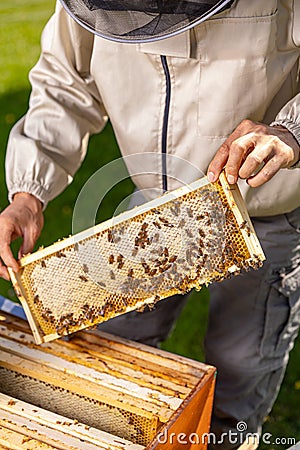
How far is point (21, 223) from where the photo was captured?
1979 millimetres

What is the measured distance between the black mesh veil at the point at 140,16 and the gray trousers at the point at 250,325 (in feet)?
2.66

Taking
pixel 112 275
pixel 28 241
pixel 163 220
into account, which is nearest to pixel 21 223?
pixel 28 241

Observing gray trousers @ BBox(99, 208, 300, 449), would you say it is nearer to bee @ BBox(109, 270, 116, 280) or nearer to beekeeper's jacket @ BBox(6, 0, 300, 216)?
beekeeper's jacket @ BBox(6, 0, 300, 216)

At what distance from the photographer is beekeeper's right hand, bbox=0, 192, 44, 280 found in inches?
75.3

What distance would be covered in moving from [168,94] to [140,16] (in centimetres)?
41

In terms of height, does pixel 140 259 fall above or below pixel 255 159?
below

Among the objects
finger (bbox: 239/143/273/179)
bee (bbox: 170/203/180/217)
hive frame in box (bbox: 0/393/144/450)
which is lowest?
hive frame in box (bbox: 0/393/144/450)

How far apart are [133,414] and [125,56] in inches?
37.7

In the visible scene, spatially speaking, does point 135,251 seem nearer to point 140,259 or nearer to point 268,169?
point 140,259

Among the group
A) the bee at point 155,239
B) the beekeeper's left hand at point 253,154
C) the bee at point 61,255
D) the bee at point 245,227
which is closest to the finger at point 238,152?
the beekeeper's left hand at point 253,154

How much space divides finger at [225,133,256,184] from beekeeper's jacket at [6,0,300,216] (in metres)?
0.17

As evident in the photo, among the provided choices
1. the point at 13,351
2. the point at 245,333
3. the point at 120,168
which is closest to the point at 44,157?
the point at 120,168

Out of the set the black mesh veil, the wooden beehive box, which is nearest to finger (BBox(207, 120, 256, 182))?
the black mesh veil

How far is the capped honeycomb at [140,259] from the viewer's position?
1659 millimetres
